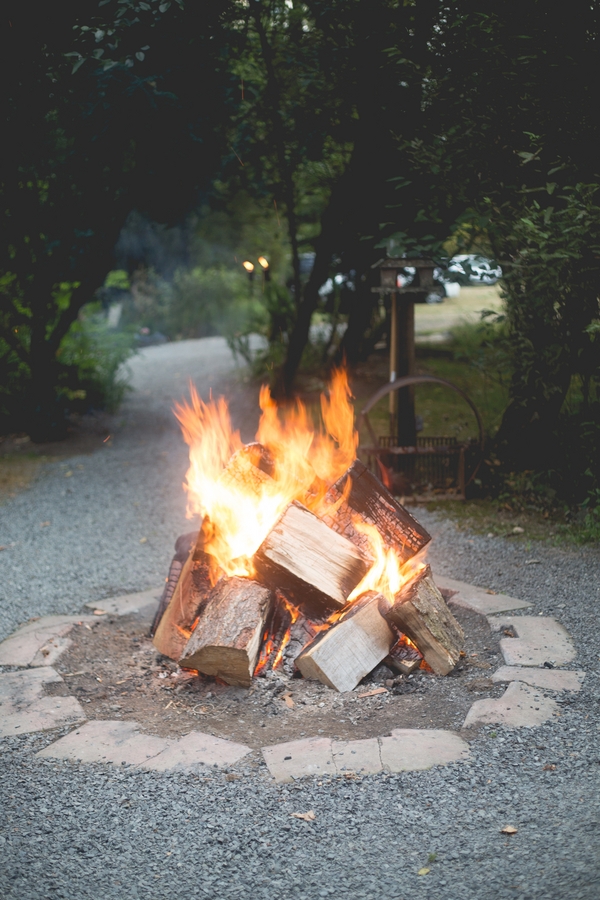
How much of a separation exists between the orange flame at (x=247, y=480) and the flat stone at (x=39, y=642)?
A: 32.8 inches

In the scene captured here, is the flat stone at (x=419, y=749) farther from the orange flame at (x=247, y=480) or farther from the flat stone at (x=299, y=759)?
the orange flame at (x=247, y=480)

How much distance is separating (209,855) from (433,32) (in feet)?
17.3

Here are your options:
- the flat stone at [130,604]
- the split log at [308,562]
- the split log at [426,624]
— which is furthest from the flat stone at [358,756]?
the flat stone at [130,604]

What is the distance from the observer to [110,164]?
696 cm

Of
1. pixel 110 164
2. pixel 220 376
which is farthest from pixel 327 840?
pixel 220 376

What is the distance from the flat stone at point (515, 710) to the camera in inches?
113

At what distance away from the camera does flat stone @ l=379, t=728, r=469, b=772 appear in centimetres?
265

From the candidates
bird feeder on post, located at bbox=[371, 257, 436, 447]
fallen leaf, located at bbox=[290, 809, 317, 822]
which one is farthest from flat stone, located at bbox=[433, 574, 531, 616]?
bird feeder on post, located at bbox=[371, 257, 436, 447]

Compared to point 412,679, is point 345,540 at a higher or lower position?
higher

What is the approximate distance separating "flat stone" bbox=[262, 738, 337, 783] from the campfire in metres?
0.49

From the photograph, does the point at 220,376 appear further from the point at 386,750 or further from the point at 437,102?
the point at 386,750

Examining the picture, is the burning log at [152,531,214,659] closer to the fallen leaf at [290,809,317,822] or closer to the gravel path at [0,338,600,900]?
the gravel path at [0,338,600,900]

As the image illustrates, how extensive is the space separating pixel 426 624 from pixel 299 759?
89cm

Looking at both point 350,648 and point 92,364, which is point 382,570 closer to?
point 350,648
